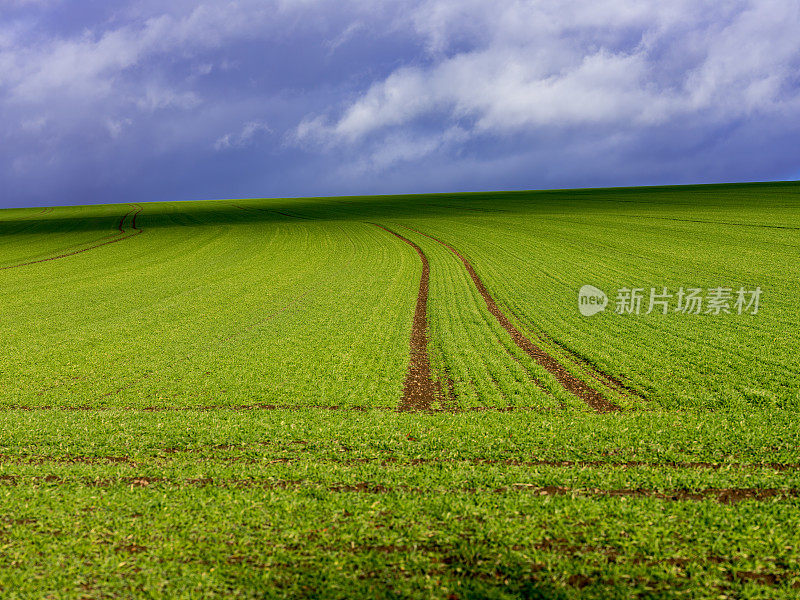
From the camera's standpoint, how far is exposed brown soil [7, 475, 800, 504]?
7230mm

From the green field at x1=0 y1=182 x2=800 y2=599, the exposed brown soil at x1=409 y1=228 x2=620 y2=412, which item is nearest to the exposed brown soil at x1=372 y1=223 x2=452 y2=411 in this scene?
the green field at x1=0 y1=182 x2=800 y2=599

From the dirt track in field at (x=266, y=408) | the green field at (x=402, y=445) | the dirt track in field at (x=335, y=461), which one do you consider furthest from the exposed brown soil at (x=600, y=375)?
the dirt track in field at (x=335, y=461)

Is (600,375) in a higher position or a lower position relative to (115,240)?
lower

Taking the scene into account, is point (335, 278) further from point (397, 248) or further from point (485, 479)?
point (485, 479)

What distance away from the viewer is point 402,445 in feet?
30.1

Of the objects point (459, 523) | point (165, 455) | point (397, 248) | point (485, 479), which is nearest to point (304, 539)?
point (459, 523)

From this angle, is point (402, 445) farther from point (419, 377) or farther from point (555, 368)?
point (555, 368)

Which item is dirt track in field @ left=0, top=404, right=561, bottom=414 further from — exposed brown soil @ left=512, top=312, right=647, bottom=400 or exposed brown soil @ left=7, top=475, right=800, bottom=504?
exposed brown soil @ left=7, top=475, right=800, bottom=504

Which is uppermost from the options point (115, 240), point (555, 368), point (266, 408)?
point (115, 240)

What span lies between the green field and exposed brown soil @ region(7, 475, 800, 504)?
0.04m

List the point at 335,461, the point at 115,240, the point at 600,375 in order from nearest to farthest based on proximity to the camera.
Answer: the point at 335,461 < the point at 600,375 < the point at 115,240

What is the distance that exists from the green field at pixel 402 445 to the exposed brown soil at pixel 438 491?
0.14 feet

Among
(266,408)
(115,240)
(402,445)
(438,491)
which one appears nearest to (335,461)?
(402,445)

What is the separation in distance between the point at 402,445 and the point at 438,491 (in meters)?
1.78
